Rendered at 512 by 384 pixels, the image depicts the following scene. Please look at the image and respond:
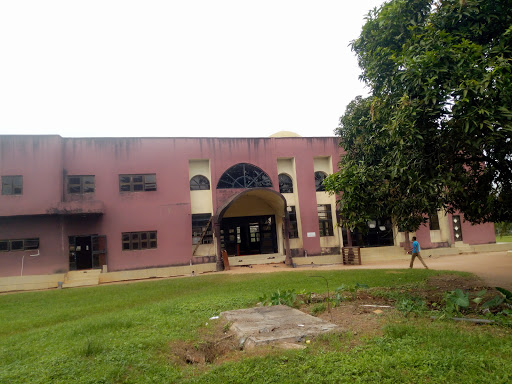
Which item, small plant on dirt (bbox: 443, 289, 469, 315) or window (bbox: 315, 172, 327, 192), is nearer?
small plant on dirt (bbox: 443, 289, 469, 315)

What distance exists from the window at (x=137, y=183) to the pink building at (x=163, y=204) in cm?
5

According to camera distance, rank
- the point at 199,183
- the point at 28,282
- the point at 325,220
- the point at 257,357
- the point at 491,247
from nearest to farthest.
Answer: the point at 257,357, the point at 28,282, the point at 199,183, the point at 325,220, the point at 491,247

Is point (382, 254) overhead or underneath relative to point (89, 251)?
underneath

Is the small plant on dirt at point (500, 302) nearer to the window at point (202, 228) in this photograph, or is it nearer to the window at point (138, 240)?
the window at point (202, 228)

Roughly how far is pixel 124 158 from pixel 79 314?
471 inches

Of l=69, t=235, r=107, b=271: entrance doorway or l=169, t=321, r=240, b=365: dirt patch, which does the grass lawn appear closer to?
l=169, t=321, r=240, b=365: dirt patch

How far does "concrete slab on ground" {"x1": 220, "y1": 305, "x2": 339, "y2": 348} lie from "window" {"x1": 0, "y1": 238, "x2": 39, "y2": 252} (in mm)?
14519

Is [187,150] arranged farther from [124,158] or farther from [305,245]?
[305,245]

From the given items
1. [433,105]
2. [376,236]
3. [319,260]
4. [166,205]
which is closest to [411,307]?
[433,105]

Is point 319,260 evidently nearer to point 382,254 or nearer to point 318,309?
point 382,254

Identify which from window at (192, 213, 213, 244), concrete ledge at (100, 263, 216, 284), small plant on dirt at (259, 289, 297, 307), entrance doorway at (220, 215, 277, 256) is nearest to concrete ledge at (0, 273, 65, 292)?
concrete ledge at (100, 263, 216, 284)

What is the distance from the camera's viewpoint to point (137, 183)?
20.0 m

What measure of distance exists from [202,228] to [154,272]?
11.4 ft

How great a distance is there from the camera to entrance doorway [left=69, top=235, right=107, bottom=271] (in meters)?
18.9
